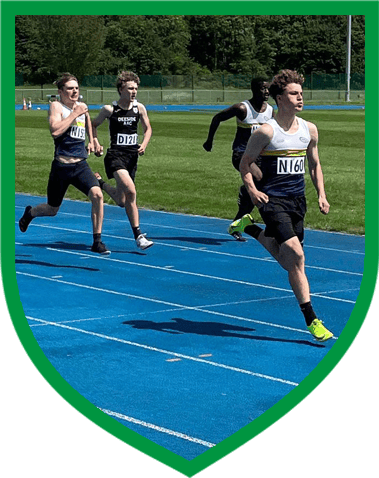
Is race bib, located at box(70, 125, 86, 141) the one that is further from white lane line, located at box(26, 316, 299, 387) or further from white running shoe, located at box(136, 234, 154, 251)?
white lane line, located at box(26, 316, 299, 387)

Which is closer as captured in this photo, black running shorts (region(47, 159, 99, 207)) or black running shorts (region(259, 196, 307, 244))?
black running shorts (region(259, 196, 307, 244))

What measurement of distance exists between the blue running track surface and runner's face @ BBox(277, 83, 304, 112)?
1.73 metres

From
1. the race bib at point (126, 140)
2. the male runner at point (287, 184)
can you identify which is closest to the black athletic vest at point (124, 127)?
the race bib at point (126, 140)

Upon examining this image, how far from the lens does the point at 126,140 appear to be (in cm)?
1222

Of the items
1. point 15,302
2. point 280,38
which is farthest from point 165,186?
point 280,38

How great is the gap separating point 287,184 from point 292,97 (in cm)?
76

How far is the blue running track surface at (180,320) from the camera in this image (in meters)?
6.35

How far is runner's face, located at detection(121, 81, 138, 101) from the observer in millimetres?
11484

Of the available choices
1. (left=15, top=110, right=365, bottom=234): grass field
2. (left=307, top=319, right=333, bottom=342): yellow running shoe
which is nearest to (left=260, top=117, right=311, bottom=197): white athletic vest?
(left=307, top=319, right=333, bottom=342): yellow running shoe

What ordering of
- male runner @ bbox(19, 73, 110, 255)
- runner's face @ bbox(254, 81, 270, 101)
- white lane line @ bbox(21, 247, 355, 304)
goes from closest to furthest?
1. white lane line @ bbox(21, 247, 355, 304)
2. male runner @ bbox(19, 73, 110, 255)
3. runner's face @ bbox(254, 81, 270, 101)

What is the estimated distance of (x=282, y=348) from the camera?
7.67m

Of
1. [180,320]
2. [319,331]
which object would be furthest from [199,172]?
[319,331]

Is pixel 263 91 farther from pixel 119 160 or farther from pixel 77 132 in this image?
pixel 77 132

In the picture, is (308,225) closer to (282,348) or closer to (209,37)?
(282,348)
